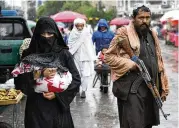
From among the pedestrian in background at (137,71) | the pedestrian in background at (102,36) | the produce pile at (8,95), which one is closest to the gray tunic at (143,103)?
the pedestrian in background at (137,71)

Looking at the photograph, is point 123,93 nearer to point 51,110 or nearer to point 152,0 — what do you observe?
point 51,110

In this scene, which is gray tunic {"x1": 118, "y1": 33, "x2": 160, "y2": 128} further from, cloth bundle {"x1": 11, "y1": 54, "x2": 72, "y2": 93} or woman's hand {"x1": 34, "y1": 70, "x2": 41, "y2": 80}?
woman's hand {"x1": 34, "y1": 70, "x2": 41, "y2": 80}

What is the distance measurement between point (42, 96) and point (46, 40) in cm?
50

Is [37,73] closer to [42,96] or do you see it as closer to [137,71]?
[42,96]

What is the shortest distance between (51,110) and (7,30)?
7.90 meters

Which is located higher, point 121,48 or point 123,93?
point 121,48

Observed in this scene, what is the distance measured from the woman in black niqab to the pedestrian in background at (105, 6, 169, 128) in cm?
91

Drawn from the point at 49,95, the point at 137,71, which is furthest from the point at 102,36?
the point at 49,95

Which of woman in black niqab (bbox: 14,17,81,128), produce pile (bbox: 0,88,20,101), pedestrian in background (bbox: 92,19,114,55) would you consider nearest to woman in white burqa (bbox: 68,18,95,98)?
pedestrian in background (bbox: 92,19,114,55)

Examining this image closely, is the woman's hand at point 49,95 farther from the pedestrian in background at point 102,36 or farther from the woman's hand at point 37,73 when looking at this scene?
the pedestrian in background at point 102,36

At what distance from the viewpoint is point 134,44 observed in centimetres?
523

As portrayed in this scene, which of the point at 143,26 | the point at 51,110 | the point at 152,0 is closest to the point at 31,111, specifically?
the point at 51,110

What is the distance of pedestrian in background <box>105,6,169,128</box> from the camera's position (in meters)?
5.24

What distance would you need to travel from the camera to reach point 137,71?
530cm
